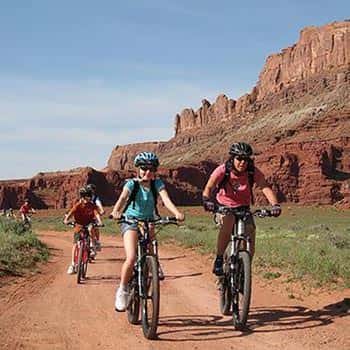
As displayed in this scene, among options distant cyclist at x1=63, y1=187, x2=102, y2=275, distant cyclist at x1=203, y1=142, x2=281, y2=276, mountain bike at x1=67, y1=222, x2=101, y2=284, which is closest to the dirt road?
mountain bike at x1=67, y1=222, x2=101, y2=284

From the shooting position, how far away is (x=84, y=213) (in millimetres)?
13195

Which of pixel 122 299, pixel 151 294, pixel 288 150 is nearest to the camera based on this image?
pixel 151 294

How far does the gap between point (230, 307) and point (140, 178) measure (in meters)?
2.19

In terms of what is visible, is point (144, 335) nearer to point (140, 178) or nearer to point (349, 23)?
point (140, 178)

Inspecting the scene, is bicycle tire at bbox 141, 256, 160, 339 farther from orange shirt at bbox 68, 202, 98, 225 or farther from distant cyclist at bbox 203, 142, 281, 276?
orange shirt at bbox 68, 202, 98, 225

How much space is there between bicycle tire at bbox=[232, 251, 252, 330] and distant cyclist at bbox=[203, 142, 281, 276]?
39 centimetres

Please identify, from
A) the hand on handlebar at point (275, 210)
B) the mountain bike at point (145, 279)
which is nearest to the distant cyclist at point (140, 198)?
the mountain bike at point (145, 279)

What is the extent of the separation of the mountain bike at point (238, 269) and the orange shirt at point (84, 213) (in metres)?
5.78

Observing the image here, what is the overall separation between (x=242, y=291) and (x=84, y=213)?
6569 millimetres

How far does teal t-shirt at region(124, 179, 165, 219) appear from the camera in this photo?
752cm

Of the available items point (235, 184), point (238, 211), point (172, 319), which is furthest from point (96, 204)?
point (238, 211)

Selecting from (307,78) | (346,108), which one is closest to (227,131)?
(307,78)

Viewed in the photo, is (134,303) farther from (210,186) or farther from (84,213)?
(84,213)

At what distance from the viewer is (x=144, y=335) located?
6965 mm
